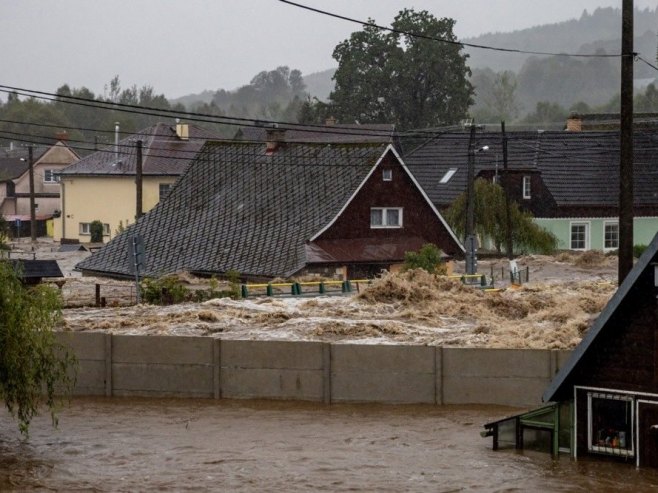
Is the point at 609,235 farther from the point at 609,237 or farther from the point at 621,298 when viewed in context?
the point at 621,298

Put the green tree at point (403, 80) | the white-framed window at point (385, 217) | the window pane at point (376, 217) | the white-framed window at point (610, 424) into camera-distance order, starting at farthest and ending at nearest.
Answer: the green tree at point (403, 80)
the white-framed window at point (385, 217)
the window pane at point (376, 217)
the white-framed window at point (610, 424)

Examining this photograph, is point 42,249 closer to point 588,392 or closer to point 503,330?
point 503,330

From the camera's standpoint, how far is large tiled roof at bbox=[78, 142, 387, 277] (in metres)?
48.9

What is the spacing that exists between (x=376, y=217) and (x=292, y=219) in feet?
11.3

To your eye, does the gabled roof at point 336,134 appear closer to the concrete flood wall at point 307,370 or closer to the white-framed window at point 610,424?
the concrete flood wall at point 307,370

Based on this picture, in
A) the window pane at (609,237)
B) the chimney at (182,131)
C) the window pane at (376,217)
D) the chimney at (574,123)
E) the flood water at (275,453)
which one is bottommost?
the flood water at (275,453)

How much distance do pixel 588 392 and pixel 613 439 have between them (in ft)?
3.13

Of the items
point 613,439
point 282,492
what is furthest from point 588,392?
point 282,492

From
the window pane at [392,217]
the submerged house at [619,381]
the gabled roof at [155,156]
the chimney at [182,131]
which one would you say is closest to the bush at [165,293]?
the window pane at [392,217]

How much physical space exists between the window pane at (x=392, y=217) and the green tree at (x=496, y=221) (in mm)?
11719

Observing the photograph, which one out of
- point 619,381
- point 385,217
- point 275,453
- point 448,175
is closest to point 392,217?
point 385,217

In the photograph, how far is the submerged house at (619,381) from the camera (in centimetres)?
2231

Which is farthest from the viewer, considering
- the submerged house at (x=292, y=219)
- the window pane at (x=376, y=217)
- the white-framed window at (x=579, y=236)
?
the white-framed window at (x=579, y=236)

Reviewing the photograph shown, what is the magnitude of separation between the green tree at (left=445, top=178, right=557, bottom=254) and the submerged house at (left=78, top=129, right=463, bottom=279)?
9.60 meters
